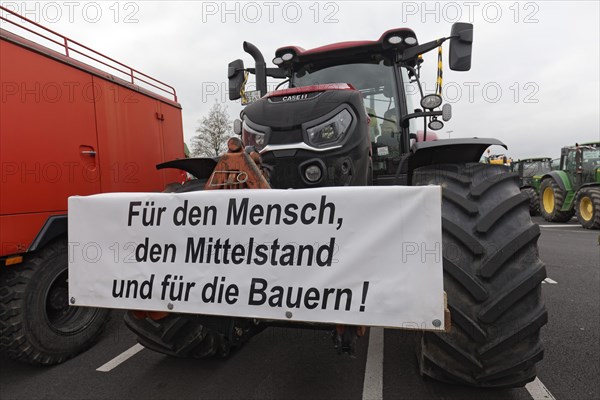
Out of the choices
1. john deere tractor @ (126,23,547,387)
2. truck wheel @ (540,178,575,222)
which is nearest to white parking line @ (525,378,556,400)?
john deere tractor @ (126,23,547,387)

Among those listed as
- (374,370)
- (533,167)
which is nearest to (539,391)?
(374,370)

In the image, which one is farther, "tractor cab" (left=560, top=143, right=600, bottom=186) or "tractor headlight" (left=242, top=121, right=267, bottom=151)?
"tractor cab" (left=560, top=143, right=600, bottom=186)

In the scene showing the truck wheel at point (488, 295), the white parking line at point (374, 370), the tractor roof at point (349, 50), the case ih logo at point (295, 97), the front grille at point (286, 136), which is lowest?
the white parking line at point (374, 370)

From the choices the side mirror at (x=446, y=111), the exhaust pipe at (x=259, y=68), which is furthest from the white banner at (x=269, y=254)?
the exhaust pipe at (x=259, y=68)

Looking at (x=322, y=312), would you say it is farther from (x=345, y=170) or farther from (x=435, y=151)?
(x=435, y=151)

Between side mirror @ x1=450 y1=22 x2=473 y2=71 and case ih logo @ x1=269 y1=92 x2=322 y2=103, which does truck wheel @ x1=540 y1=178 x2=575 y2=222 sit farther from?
case ih logo @ x1=269 y1=92 x2=322 y2=103

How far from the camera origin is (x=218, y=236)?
1813 mm

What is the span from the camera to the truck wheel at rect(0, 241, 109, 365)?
117 inches

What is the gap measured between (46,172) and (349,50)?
290cm

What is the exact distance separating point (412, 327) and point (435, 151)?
143cm

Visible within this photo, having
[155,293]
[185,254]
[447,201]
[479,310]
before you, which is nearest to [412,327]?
[479,310]

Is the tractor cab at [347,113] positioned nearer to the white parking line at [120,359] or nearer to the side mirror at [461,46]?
the side mirror at [461,46]

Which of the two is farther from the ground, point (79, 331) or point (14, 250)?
point (14, 250)

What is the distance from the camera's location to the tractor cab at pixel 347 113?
247 cm
